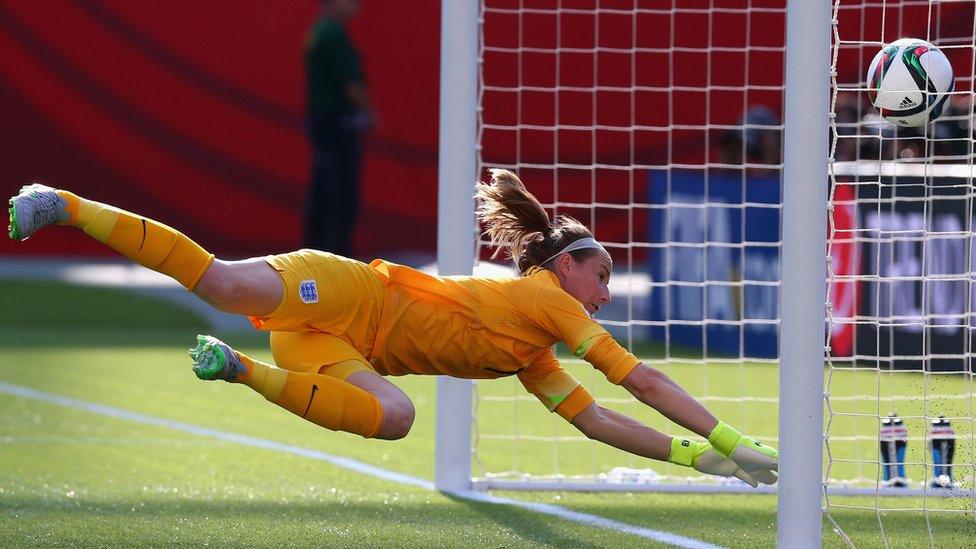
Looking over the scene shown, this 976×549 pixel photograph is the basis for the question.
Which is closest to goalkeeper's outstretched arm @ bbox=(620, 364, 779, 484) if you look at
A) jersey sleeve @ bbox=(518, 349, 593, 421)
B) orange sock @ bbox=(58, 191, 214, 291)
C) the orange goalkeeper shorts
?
jersey sleeve @ bbox=(518, 349, 593, 421)

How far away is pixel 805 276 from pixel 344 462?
3.11 metres

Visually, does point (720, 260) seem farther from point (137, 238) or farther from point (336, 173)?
point (137, 238)

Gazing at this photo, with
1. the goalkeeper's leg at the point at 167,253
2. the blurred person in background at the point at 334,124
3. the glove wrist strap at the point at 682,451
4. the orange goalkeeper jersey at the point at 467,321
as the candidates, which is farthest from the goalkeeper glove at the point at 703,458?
the blurred person in background at the point at 334,124

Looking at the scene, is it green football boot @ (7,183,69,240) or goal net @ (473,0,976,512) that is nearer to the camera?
green football boot @ (7,183,69,240)

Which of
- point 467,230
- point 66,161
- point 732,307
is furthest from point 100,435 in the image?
point 66,161

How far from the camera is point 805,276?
4.99 metres

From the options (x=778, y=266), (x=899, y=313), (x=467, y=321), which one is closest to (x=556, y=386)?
(x=467, y=321)

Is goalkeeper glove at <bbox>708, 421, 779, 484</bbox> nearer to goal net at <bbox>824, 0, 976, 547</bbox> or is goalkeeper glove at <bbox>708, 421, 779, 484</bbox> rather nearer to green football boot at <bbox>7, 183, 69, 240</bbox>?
goal net at <bbox>824, 0, 976, 547</bbox>

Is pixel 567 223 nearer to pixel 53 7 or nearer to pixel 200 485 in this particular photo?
pixel 200 485

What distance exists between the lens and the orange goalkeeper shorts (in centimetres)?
514

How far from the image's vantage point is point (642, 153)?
55.3ft

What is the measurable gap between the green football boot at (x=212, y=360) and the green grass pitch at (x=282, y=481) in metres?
0.90

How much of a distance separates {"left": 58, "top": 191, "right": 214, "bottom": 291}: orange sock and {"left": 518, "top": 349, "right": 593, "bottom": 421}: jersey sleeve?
4.60ft

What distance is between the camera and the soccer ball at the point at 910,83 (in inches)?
215
